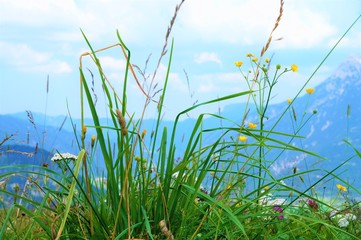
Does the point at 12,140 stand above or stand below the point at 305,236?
above

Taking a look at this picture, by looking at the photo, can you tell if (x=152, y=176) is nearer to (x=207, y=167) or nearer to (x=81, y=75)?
(x=207, y=167)

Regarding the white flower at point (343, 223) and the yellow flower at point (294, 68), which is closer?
the white flower at point (343, 223)

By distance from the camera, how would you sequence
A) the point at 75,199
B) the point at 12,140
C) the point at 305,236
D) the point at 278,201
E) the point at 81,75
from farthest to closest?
the point at 12,140 → the point at 278,201 → the point at 305,236 → the point at 75,199 → the point at 81,75

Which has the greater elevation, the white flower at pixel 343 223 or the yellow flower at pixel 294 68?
the yellow flower at pixel 294 68

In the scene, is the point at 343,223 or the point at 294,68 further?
the point at 294,68

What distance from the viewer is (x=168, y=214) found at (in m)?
2.49

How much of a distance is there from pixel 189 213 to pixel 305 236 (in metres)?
0.84

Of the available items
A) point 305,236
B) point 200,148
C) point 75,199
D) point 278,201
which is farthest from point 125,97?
point 278,201

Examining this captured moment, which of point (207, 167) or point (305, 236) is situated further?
point (305, 236)

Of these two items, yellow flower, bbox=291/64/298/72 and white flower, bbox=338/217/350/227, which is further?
yellow flower, bbox=291/64/298/72

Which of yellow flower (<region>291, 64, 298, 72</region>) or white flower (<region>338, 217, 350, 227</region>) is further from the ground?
yellow flower (<region>291, 64, 298, 72</region>)

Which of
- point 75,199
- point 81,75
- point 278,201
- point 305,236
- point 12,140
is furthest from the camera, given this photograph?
point 12,140

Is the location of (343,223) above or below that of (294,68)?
below

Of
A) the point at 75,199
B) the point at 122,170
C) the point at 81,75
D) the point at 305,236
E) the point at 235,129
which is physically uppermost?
the point at 81,75
